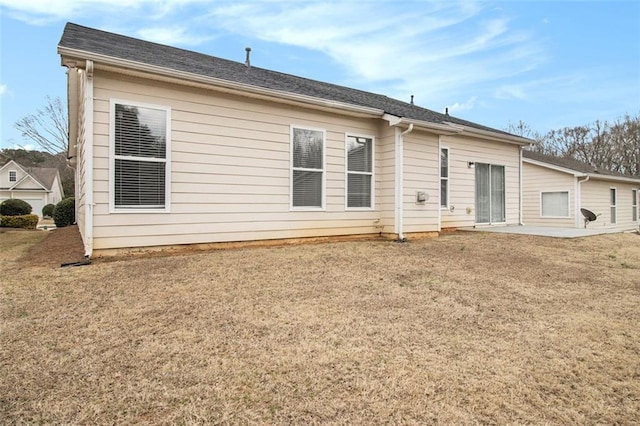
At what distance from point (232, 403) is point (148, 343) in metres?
1.12

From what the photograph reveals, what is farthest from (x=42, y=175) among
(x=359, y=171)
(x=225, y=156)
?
(x=359, y=171)

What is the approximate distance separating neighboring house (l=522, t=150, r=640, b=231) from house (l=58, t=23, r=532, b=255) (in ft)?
29.4

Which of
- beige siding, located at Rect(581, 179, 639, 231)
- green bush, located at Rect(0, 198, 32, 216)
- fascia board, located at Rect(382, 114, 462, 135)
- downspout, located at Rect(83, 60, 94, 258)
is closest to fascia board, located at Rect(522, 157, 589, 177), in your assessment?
beige siding, located at Rect(581, 179, 639, 231)

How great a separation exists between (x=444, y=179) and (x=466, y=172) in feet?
3.43

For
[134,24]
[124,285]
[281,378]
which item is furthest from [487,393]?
[134,24]

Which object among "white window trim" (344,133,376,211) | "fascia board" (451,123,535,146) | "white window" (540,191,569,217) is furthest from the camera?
"white window" (540,191,569,217)

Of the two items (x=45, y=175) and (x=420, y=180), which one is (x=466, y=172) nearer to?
(x=420, y=180)

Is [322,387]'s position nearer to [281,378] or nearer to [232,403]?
[281,378]

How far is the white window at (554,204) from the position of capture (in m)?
14.9

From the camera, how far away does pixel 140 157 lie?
5824 mm

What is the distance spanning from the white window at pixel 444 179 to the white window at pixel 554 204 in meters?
7.69

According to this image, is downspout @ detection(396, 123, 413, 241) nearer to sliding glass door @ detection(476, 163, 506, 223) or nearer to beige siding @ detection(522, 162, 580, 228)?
sliding glass door @ detection(476, 163, 506, 223)

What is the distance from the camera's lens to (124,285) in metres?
4.27

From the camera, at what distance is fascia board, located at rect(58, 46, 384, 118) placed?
203 inches
